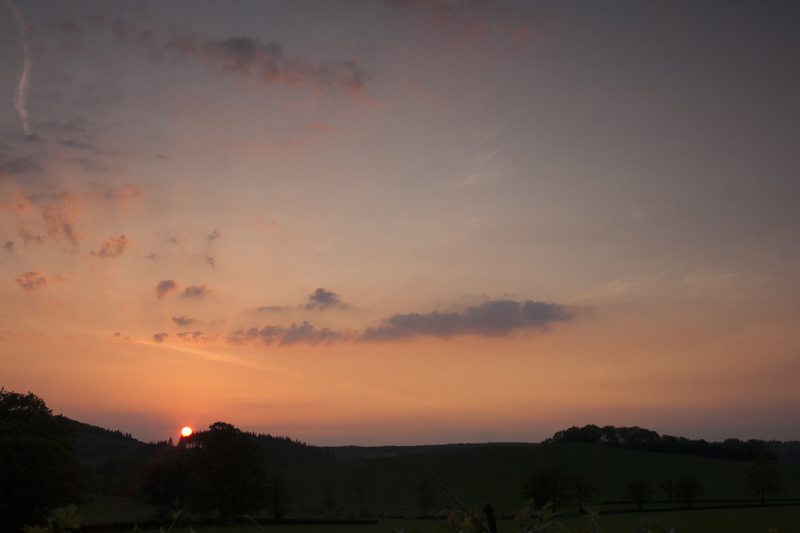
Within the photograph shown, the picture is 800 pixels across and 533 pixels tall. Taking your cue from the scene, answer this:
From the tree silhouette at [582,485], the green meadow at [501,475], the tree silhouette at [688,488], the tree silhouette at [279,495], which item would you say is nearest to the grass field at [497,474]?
the green meadow at [501,475]

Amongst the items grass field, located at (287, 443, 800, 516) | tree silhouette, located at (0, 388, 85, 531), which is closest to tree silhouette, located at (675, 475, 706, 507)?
grass field, located at (287, 443, 800, 516)

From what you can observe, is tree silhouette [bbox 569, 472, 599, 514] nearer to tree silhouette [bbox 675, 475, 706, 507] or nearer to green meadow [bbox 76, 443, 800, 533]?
green meadow [bbox 76, 443, 800, 533]

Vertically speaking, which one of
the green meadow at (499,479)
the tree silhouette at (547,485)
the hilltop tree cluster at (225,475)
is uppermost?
the hilltop tree cluster at (225,475)

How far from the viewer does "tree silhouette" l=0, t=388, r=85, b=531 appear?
38.0 metres

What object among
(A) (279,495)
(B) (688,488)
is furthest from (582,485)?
(A) (279,495)

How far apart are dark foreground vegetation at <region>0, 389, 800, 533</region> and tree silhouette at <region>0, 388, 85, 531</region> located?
0.08 metres

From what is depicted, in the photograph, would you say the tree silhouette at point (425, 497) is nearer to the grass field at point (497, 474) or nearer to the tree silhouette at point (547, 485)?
the grass field at point (497, 474)

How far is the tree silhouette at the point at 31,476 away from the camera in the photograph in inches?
1496

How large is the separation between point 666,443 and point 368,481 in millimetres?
90760

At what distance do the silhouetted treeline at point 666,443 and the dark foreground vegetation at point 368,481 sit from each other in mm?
350

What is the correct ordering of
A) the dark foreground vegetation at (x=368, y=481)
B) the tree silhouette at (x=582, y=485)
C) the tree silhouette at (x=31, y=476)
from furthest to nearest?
the tree silhouette at (x=582, y=485) → the dark foreground vegetation at (x=368, y=481) → the tree silhouette at (x=31, y=476)

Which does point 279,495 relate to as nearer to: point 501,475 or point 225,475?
point 225,475

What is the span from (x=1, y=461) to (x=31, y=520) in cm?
576

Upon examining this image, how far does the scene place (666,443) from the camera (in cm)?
15100
